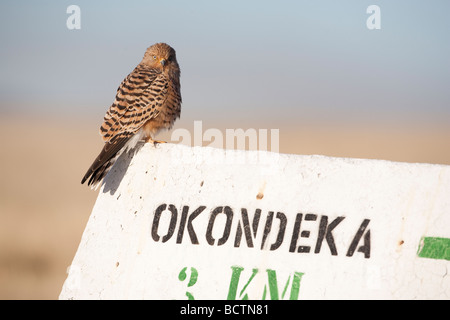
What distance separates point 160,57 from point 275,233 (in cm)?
273

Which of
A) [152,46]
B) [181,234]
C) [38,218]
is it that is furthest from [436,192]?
[38,218]

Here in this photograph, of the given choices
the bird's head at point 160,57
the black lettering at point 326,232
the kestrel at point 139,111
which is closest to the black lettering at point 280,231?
the black lettering at point 326,232

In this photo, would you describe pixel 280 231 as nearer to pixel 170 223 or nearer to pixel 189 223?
pixel 189 223

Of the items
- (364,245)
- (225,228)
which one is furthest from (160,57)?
(364,245)

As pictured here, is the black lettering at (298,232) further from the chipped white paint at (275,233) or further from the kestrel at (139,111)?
the kestrel at (139,111)

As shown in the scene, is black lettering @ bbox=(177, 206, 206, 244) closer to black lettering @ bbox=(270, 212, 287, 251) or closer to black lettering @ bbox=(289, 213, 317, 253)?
black lettering @ bbox=(270, 212, 287, 251)

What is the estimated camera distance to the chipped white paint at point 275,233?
13.5 ft

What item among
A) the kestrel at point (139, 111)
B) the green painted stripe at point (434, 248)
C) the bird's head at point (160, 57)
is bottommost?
the green painted stripe at point (434, 248)

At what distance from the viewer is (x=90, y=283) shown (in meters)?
4.34

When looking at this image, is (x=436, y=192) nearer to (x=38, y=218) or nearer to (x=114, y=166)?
(x=114, y=166)

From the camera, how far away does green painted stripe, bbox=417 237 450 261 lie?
13.5 ft

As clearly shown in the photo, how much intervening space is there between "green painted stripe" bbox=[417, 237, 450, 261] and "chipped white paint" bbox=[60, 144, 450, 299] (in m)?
0.02

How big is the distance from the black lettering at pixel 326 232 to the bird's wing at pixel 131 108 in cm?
152
